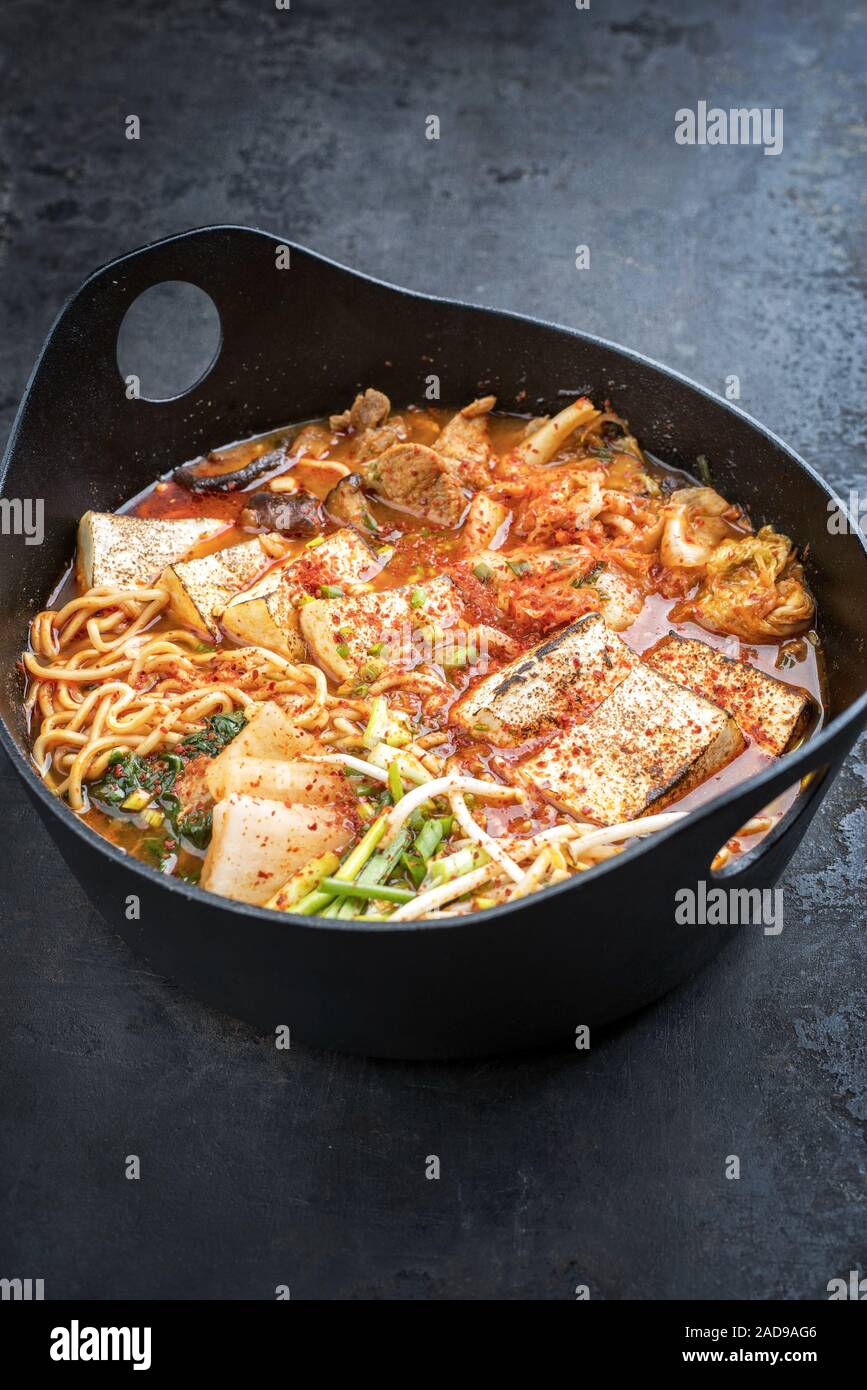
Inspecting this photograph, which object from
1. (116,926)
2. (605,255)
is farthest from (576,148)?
(116,926)

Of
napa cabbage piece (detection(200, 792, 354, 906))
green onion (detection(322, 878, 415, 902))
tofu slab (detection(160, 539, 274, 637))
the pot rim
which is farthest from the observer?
tofu slab (detection(160, 539, 274, 637))

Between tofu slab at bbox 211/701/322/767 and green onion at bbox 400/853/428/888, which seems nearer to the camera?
green onion at bbox 400/853/428/888

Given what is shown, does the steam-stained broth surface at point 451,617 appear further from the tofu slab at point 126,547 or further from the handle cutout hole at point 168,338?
the handle cutout hole at point 168,338

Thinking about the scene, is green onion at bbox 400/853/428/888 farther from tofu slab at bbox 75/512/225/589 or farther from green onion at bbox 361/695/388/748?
tofu slab at bbox 75/512/225/589

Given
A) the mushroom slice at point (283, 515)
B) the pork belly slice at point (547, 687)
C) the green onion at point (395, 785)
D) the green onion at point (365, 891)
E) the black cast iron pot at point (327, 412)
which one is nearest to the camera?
→ the black cast iron pot at point (327, 412)

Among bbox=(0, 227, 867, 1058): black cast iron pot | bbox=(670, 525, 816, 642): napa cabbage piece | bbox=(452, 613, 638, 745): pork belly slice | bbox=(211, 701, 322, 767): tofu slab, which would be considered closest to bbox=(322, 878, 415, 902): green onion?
bbox=(0, 227, 867, 1058): black cast iron pot

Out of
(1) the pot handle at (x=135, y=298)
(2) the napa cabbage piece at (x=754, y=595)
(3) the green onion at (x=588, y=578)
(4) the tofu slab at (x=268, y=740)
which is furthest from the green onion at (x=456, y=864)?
(1) the pot handle at (x=135, y=298)
